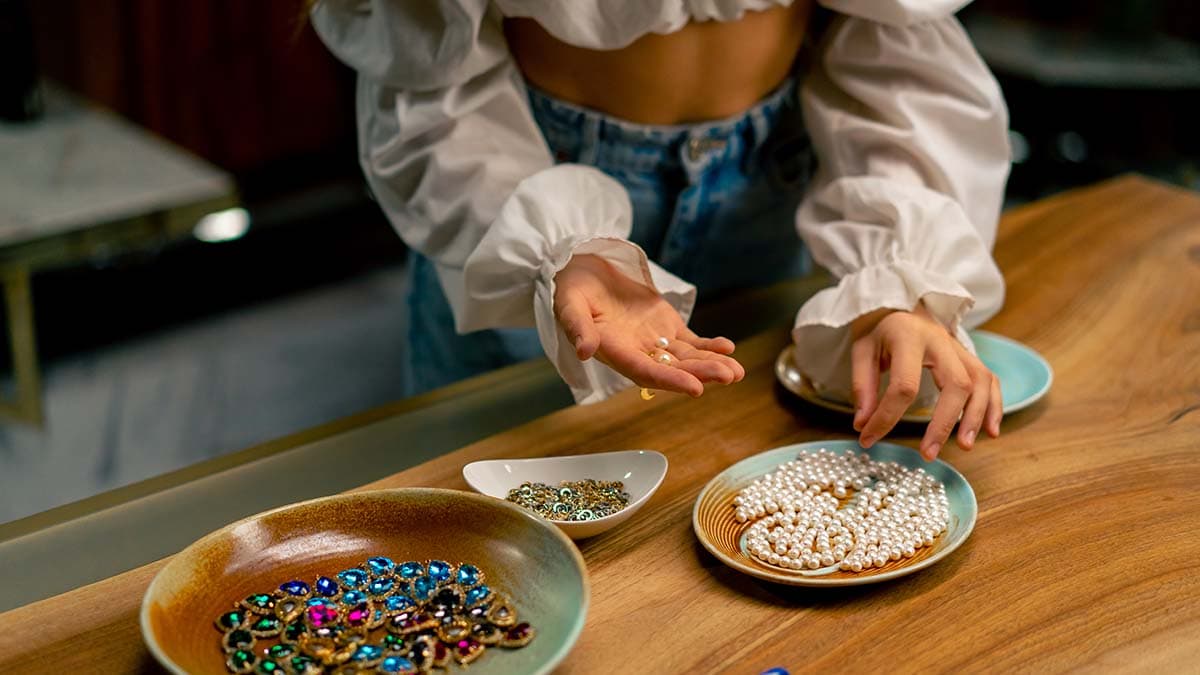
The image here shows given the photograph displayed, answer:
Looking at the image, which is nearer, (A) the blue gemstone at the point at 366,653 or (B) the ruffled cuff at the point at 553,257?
(A) the blue gemstone at the point at 366,653

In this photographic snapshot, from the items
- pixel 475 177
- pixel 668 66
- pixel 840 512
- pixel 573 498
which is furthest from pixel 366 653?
pixel 668 66

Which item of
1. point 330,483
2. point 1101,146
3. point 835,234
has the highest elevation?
point 835,234

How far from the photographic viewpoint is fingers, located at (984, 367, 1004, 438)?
71 cm

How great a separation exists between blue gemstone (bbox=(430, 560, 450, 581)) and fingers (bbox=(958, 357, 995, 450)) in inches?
12.1

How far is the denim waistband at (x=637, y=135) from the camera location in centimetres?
89

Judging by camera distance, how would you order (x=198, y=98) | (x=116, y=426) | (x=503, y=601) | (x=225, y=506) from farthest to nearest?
(x=198, y=98)
(x=116, y=426)
(x=225, y=506)
(x=503, y=601)

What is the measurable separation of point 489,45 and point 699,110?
0.17 meters

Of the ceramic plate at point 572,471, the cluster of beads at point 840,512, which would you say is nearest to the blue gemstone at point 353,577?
the ceramic plate at point 572,471

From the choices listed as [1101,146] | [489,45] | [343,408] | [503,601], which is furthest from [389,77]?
[1101,146]

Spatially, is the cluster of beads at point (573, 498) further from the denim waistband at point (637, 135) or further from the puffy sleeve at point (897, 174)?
the denim waistband at point (637, 135)

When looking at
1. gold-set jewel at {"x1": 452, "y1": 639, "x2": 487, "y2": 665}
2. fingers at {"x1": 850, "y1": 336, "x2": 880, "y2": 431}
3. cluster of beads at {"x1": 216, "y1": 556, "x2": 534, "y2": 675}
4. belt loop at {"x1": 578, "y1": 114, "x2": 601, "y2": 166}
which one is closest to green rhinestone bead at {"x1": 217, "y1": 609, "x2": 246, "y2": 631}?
cluster of beads at {"x1": 216, "y1": 556, "x2": 534, "y2": 675}

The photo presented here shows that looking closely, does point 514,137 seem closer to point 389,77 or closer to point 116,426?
point 389,77

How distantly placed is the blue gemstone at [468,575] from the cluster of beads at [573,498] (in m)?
0.07

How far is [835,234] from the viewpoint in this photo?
85 centimetres
